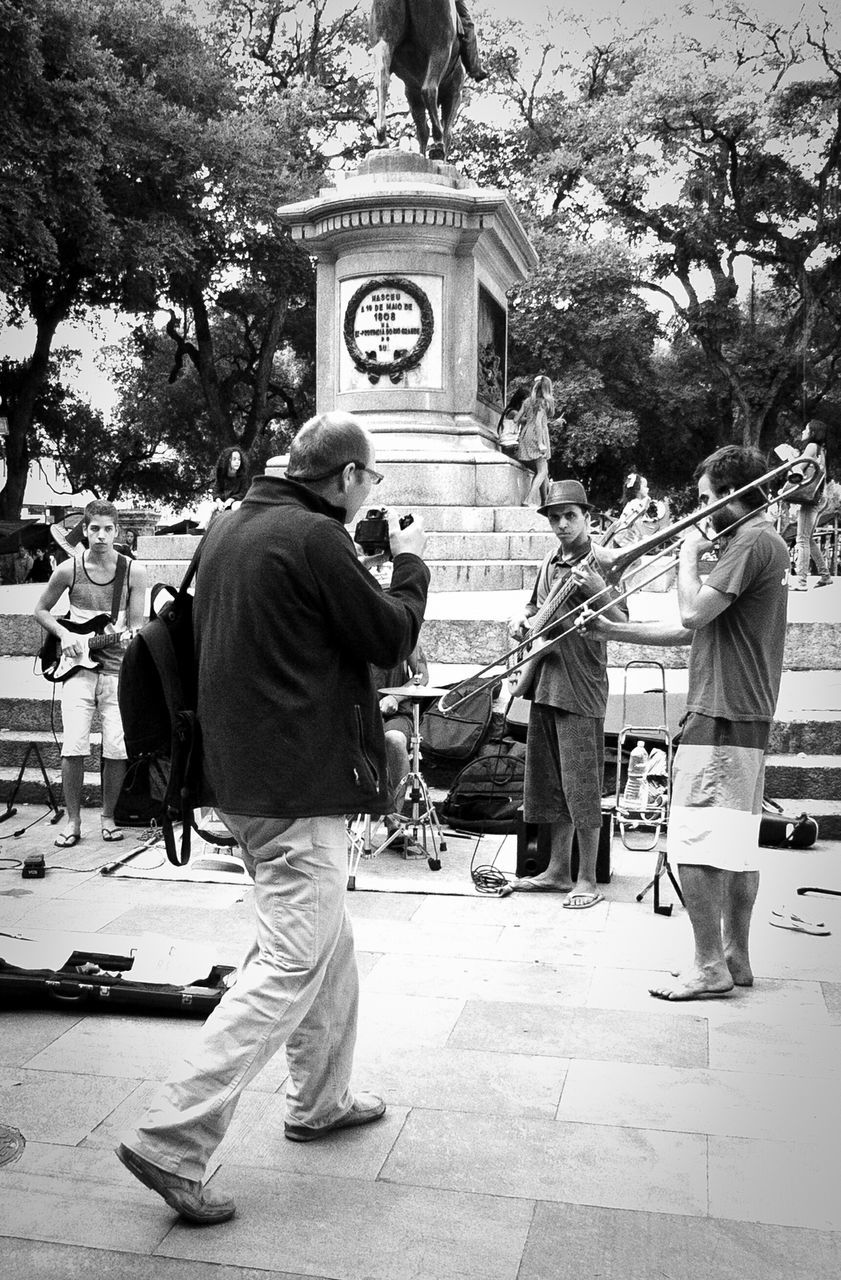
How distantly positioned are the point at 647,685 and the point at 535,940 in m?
4.16

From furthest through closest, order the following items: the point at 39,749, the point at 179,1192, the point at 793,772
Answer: the point at 39,749 < the point at 793,772 < the point at 179,1192

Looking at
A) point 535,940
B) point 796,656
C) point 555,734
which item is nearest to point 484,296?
point 796,656

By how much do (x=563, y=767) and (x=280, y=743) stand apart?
11.3 ft

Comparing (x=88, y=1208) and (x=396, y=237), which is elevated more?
(x=396, y=237)

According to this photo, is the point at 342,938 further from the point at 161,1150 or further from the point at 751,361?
the point at 751,361

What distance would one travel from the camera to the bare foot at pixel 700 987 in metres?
5.04

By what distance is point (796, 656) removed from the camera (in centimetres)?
1106

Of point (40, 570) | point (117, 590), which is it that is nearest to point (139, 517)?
point (40, 570)

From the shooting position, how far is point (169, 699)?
3637mm

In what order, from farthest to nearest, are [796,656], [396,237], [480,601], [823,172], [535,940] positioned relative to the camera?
[823,172], [396,237], [480,601], [796,656], [535,940]

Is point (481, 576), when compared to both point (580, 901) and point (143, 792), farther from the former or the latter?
point (143, 792)

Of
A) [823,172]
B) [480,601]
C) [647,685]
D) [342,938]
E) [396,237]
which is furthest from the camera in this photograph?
[823,172]

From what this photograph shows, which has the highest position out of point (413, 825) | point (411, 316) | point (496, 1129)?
point (411, 316)

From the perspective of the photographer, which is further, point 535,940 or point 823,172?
point 823,172
